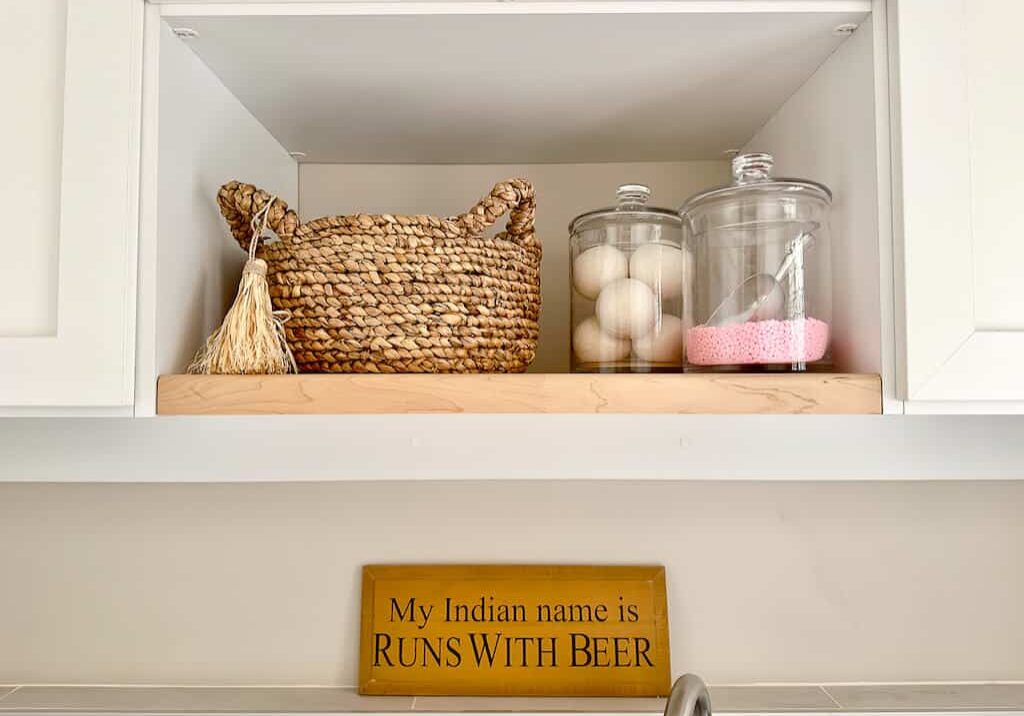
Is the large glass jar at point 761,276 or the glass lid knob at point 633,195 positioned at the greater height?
the glass lid knob at point 633,195

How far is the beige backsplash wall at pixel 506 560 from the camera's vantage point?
3.75ft

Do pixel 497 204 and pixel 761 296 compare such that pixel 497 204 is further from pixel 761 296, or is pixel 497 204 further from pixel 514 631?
pixel 514 631

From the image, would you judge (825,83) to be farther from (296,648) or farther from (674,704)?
(296,648)

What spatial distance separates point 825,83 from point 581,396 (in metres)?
0.46

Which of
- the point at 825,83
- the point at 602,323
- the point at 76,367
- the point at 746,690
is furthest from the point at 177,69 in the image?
the point at 746,690

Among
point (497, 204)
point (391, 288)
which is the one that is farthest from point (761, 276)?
point (391, 288)

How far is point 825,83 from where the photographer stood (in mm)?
942

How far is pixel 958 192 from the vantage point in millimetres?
804

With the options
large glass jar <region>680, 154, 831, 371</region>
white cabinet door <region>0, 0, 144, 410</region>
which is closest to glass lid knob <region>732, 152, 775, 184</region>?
large glass jar <region>680, 154, 831, 371</region>

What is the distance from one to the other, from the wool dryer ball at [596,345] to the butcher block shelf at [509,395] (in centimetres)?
12

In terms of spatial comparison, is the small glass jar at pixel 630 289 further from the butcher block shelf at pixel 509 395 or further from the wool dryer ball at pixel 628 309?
the butcher block shelf at pixel 509 395

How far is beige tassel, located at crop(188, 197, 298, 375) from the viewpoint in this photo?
0.86 m

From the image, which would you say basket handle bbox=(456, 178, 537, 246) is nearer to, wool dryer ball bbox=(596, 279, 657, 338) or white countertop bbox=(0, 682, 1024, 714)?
wool dryer ball bbox=(596, 279, 657, 338)

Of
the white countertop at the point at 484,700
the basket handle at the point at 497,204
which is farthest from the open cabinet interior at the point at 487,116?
the white countertop at the point at 484,700
